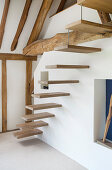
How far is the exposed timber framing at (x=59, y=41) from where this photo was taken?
3.00 m

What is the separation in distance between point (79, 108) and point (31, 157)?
51.2 inches

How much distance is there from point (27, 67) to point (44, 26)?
1.30 m

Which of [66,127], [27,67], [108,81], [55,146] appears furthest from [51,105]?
[27,67]

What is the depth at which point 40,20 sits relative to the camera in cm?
439

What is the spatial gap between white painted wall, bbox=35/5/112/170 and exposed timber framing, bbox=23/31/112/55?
96 millimetres

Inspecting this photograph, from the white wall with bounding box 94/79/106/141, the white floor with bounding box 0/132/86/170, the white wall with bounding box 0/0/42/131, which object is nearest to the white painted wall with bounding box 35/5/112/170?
the white wall with bounding box 94/79/106/141

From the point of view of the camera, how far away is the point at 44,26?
4.66 m

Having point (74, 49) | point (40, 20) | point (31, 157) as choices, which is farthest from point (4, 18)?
point (31, 157)

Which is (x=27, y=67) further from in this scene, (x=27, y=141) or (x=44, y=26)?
(x=27, y=141)

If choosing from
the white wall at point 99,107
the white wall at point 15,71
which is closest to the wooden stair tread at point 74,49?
the white wall at point 99,107

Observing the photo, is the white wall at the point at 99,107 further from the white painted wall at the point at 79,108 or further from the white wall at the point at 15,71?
the white wall at the point at 15,71

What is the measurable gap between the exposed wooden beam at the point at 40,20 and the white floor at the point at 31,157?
2.57 metres

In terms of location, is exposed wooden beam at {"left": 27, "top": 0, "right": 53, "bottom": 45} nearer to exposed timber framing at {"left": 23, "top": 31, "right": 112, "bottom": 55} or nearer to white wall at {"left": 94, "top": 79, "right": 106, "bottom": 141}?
exposed timber framing at {"left": 23, "top": 31, "right": 112, "bottom": 55}

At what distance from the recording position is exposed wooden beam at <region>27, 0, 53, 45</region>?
410 cm
